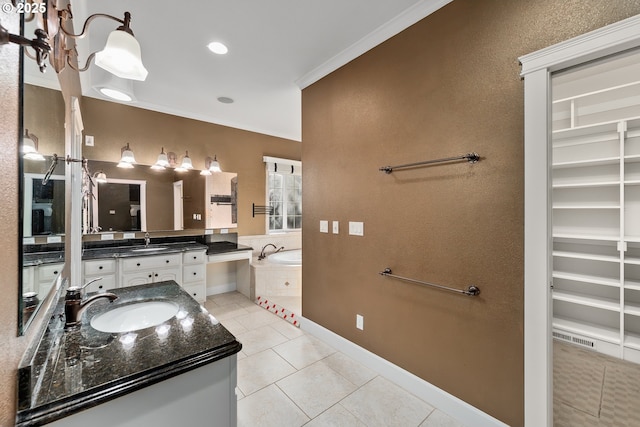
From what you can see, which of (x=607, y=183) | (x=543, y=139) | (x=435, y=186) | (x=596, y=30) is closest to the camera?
(x=596, y=30)

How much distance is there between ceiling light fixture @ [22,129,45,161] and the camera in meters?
0.75

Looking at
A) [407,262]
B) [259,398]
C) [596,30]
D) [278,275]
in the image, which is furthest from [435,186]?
[278,275]

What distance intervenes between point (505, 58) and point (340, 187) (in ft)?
4.90

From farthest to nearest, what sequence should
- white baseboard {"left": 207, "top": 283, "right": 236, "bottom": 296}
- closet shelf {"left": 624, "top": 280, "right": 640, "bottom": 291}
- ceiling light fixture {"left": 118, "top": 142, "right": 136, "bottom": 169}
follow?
white baseboard {"left": 207, "top": 283, "right": 236, "bottom": 296}
ceiling light fixture {"left": 118, "top": 142, "right": 136, "bottom": 169}
closet shelf {"left": 624, "top": 280, "right": 640, "bottom": 291}

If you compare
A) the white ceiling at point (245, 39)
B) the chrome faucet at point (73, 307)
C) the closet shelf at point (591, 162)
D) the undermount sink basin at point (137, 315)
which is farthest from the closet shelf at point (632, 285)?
the chrome faucet at point (73, 307)

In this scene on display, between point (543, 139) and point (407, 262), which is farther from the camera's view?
point (407, 262)

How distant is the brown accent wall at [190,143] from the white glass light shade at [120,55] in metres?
2.77

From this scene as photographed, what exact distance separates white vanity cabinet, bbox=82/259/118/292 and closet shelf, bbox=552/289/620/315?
4.84m

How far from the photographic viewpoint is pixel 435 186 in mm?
1819

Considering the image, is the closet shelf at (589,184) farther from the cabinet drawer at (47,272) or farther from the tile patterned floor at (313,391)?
the cabinet drawer at (47,272)

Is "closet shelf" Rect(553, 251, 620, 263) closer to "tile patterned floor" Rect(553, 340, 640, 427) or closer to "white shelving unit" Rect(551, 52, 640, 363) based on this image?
"white shelving unit" Rect(551, 52, 640, 363)

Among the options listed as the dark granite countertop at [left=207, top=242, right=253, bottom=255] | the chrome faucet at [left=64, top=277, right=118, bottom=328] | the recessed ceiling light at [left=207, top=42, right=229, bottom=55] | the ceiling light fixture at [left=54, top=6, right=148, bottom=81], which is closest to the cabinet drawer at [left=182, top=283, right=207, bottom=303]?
the dark granite countertop at [left=207, top=242, right=253, bottom=255]

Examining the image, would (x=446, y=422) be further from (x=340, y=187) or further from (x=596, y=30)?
(x=596, y=30)

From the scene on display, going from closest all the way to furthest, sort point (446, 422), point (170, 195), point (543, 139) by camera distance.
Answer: point (543, 139)
point (446, 422)
point (170, 195)
